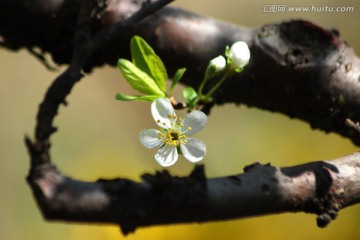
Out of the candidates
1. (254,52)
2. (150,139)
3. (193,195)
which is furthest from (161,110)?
(254,52)

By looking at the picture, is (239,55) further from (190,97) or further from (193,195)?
(193,195)

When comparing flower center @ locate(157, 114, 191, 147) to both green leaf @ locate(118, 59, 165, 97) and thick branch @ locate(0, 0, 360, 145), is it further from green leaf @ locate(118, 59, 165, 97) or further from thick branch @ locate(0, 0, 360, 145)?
thick branch @ locate(0, 0, 360, 145)

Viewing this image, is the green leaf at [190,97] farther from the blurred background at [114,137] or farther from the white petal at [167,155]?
the blurred background at [114,137]

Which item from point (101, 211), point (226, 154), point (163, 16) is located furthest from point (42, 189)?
point (226, 154)

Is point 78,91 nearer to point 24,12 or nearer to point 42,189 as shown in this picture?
point 24,12

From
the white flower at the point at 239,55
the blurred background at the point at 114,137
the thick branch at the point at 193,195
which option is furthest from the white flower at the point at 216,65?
the blurred background at the point at 114,137

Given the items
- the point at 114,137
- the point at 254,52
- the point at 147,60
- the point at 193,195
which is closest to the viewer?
the point at 193,195
